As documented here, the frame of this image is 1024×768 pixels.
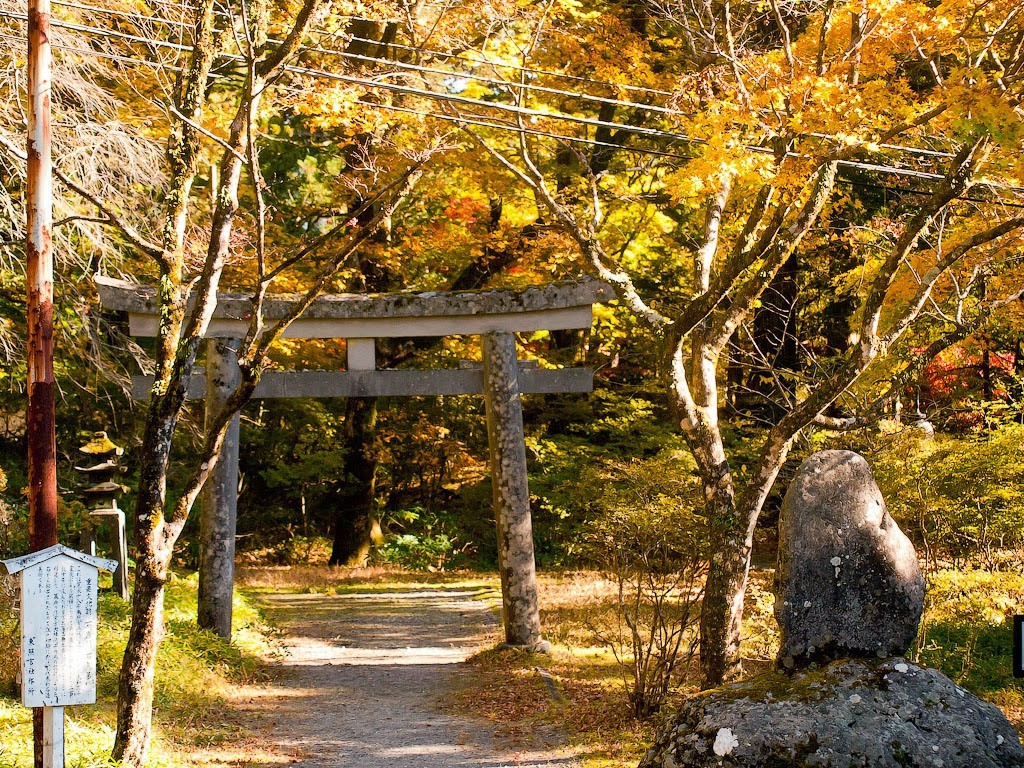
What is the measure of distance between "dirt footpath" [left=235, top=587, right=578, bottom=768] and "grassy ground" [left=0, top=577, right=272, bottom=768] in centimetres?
42

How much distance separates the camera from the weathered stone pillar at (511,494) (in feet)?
33.8

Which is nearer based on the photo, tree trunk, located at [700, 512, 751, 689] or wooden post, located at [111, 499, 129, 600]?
tree trunk, located at [700, 512, 751, 689]

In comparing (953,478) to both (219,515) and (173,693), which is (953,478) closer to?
(173,693)

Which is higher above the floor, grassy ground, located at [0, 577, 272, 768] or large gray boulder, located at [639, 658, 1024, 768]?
large gray boulder, located at [639, 658, 1024, 768]

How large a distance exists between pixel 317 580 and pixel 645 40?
10.6m

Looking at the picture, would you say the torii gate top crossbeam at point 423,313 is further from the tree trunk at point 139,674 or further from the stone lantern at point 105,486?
the tree trunk at point 139,674

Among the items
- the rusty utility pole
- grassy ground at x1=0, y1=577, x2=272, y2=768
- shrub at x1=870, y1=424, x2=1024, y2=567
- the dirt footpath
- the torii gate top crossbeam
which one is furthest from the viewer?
the torii gate top crossbeam

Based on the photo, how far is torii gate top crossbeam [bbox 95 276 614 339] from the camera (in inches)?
406

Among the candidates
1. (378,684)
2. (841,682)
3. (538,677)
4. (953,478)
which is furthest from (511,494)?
(841,682)

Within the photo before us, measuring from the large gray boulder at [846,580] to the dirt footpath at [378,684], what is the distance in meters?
2.77

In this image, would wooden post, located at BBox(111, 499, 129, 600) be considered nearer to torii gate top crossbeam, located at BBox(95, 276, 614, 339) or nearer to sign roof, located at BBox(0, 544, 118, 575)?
torii gate top crossbeam, located at BBox(95, 276, 614, 339)

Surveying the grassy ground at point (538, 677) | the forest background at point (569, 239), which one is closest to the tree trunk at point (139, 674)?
the forest background at point (569, 239)

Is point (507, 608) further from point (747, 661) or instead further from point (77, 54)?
point (77, 54)

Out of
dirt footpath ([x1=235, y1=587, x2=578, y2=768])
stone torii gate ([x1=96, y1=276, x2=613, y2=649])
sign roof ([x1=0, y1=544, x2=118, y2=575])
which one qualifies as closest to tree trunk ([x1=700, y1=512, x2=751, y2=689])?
dirt footpath ([x1=235, y1=587, x2=578, y2=768])
